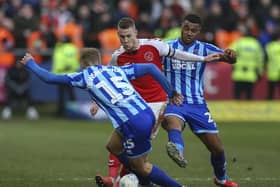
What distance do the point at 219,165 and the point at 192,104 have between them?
33.0 inches

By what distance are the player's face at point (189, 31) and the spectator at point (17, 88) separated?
460 inches

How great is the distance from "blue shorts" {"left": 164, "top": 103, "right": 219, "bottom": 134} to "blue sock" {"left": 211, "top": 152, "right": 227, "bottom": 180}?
1.08 feet

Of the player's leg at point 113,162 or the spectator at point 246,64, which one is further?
the spectator at point 246,64

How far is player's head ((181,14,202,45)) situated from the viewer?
35.9 ft

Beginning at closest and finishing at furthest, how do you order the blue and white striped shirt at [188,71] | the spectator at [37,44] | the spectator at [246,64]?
1. the blue and white striped shirt at [188,71]
2. the spectator at [246,64]
3. the spectator at [37,44]

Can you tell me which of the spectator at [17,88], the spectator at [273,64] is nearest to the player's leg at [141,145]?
the spectator at [17,88]

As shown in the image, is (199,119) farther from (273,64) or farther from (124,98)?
→ (273,64)

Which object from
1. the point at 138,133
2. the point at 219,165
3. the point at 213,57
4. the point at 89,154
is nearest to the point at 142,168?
the point at 138,133

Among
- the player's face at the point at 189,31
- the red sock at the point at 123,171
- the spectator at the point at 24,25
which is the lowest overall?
the spectator at the point at 24,25

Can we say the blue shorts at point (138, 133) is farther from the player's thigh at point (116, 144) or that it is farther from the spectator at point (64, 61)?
the spectator at point (64, 61)

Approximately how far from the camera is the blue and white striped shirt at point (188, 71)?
36.4 ft

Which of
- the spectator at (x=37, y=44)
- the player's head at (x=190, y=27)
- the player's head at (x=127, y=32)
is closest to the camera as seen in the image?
the player's head at (x=127, y=32)

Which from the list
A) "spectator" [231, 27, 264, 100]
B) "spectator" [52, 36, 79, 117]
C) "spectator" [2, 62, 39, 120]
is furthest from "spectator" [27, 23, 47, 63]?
"spectator" [231, 27, 264, 100]

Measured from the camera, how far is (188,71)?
11.2 meters
